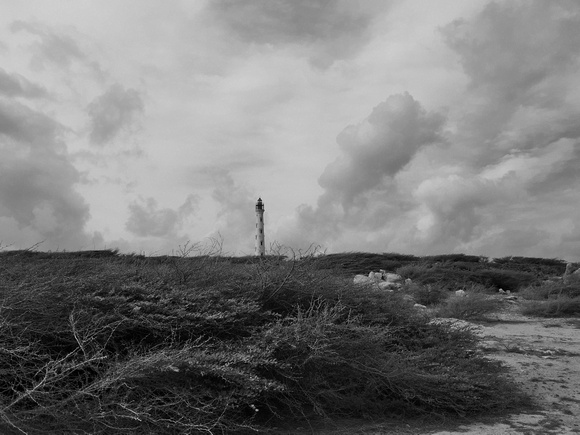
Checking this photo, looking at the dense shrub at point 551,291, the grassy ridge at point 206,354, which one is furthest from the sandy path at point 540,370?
the dense shrub at point 551,291

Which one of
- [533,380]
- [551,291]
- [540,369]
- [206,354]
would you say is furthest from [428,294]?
[206,354]

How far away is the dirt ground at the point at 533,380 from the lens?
5719mm

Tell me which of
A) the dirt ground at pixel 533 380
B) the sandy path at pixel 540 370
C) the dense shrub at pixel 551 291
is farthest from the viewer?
the dense shrub at pixel 551 291

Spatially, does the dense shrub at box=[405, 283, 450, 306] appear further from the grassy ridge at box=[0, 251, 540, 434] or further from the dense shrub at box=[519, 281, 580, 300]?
the grassy ridge at box=[0, 251, 540, 434]

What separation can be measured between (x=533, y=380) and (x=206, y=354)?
4.77 metres

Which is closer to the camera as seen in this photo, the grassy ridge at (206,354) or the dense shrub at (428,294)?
the grassy ridge at (206,354)

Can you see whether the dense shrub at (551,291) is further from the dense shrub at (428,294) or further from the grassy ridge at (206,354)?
the grassy ridge at (206,354)

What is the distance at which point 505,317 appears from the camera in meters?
14.8

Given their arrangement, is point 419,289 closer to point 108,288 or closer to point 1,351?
point 108,288

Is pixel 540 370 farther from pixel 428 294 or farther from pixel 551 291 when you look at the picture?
pixel 551 291

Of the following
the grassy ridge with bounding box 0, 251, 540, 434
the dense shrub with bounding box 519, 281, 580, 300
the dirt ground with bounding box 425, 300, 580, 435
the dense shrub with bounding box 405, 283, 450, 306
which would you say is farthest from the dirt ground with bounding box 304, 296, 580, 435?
the dense shrub with bounding box 519, 281, 580, 300

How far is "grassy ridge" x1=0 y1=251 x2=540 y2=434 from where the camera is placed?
4719 millimetres

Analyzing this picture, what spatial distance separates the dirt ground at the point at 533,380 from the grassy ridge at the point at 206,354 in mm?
274

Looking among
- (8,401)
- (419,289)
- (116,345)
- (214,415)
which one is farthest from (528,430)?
(419,289)
